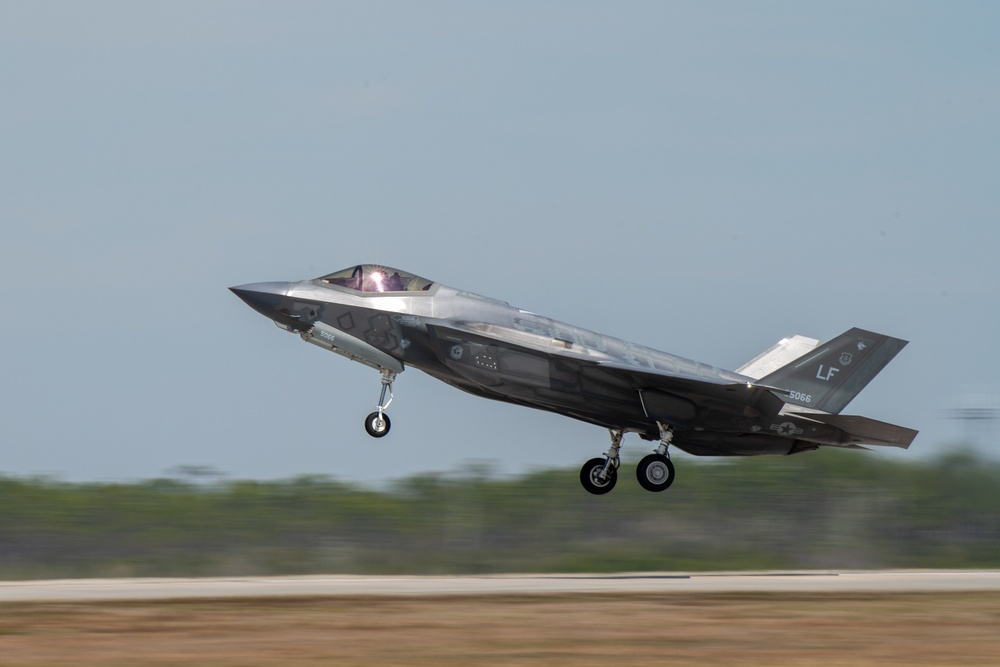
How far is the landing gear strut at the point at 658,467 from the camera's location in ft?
96.8

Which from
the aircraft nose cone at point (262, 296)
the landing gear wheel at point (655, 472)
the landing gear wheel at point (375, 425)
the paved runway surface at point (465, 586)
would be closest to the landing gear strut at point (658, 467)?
the landing gear wheel at point (655, 472)

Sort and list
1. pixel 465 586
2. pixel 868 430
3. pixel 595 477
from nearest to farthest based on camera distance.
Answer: pixel 868 430 < pixel 465 586 < pixel 595 477

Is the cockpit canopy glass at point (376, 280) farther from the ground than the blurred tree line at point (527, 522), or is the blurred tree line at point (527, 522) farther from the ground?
the cockpit canopy glass at point (376, 280)

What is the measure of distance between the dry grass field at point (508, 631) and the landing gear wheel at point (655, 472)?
3036mm

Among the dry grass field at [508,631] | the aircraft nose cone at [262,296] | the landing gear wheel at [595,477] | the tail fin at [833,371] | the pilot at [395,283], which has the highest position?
the pilot at [395,283]

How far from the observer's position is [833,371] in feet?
99.2

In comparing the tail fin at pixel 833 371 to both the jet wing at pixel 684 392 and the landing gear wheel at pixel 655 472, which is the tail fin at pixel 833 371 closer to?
the jet wing at pixel 684 392

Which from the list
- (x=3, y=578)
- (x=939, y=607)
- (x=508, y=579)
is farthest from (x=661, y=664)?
(x=3, y=578)

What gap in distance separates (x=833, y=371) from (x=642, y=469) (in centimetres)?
500

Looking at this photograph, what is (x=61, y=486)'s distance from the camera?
50875 millimetres

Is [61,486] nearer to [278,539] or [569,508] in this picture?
[278,539]

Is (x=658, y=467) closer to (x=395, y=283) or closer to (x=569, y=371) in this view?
(x=569, y=371)

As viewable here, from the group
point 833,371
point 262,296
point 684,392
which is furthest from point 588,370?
point 262,296

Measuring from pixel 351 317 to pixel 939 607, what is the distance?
43.8ft
